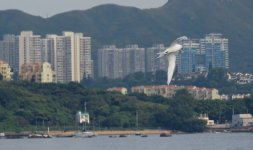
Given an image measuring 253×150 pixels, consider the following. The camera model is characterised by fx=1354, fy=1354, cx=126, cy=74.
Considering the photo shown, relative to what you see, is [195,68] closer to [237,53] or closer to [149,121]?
[237,53]

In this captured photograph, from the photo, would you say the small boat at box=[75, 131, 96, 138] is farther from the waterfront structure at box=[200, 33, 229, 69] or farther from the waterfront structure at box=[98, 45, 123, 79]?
the waterfront structure at box=[200, 33, 229, 69]

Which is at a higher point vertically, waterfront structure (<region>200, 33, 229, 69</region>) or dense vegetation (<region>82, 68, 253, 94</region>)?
waterfront structure (<region>200, 33, 229, 69</region>)

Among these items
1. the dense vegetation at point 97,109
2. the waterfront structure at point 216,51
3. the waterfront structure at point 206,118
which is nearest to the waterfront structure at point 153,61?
the waterfront structure at point 216,51

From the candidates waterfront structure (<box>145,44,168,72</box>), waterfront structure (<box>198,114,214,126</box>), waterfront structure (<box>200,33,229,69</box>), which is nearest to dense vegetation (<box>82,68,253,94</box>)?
waterfront structure (<box>145,44,168,72</box>)

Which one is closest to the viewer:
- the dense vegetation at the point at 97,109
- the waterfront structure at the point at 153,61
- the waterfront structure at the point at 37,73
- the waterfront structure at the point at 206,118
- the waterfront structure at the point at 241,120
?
the dense vegetation at the point at 97,109

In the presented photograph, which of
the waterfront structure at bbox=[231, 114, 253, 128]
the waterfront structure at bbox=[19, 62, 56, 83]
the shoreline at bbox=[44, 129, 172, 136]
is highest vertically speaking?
the waterfront structure at bbox=[19, 62, 56, 83]

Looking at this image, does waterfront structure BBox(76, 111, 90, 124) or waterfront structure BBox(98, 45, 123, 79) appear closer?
waterfront structure BBox(76, 111, 90, 124)

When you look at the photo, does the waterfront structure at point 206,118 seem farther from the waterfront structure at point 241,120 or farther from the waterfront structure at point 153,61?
the waterfront structure at point 153,61
